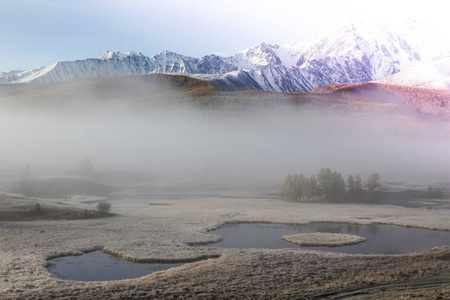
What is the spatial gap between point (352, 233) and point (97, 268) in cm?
3874

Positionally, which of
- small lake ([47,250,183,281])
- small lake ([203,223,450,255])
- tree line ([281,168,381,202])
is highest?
tree line ([281,168,381,202])

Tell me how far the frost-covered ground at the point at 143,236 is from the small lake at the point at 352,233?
2.86 meters

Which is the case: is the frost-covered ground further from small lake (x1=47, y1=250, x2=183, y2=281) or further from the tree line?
the tree line

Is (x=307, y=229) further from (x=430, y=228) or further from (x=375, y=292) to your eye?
(x=375, y=292)

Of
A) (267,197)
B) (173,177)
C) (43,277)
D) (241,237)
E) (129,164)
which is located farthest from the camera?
(129,164)

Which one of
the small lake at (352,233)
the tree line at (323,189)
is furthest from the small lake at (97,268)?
the tree line at (323,189)

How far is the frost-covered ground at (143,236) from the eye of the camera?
3586 cm

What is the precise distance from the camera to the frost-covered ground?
3586cm

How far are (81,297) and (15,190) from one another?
282ft


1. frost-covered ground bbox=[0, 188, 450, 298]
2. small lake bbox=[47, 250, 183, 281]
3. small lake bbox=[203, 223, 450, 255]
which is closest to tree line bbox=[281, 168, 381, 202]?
frost-covered ground bbox=[0, 188, 450, 298]

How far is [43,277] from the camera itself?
119ft

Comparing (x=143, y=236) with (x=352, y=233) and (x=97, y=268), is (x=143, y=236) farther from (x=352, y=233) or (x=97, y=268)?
(x=352, y=233)

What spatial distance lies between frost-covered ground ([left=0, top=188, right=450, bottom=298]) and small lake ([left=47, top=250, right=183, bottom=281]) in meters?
1.14

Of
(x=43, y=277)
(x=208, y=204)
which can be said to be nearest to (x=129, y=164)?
(x=208, y=204)
